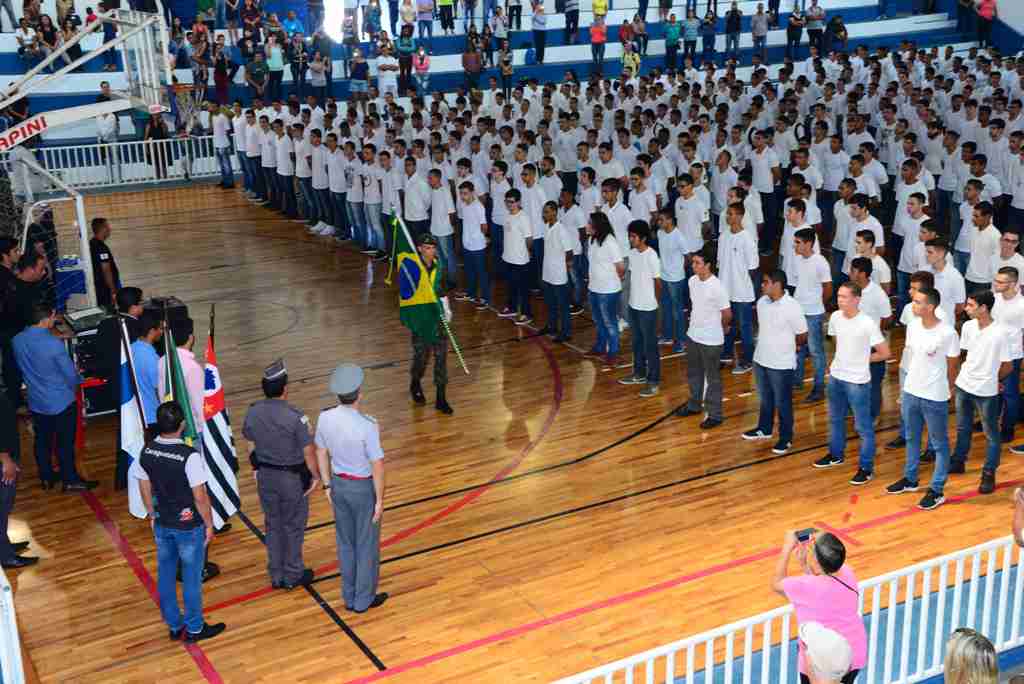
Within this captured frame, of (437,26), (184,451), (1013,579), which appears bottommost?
(1013,579)

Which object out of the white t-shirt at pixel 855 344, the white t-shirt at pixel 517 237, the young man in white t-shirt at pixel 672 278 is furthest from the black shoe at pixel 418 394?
the white t-shirt at pixel 855 344

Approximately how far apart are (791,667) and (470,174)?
10.8 m

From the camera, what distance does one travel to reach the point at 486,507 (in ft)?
32.3

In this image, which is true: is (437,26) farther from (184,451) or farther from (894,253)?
(184,451)

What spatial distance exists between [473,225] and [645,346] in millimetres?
3638

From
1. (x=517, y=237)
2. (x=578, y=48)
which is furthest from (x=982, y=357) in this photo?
(x=578, y=48)

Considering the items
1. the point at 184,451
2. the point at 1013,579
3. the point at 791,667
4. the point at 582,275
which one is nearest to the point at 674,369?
the point at 582,275

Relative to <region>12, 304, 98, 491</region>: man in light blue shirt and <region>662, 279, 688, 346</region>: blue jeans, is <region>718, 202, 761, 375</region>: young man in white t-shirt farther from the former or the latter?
<region>12, 304, 98, 491</region>: man in light blue shirt

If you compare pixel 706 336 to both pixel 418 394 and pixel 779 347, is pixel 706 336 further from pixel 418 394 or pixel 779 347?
pixel 418 394

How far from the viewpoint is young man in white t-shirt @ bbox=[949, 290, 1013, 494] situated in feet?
30.1

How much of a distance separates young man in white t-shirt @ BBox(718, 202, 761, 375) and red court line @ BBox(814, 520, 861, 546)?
2920 mm

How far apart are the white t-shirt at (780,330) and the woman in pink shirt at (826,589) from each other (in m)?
4.71

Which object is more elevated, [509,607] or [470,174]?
[470,174]

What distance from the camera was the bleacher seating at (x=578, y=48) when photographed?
27.5 m
